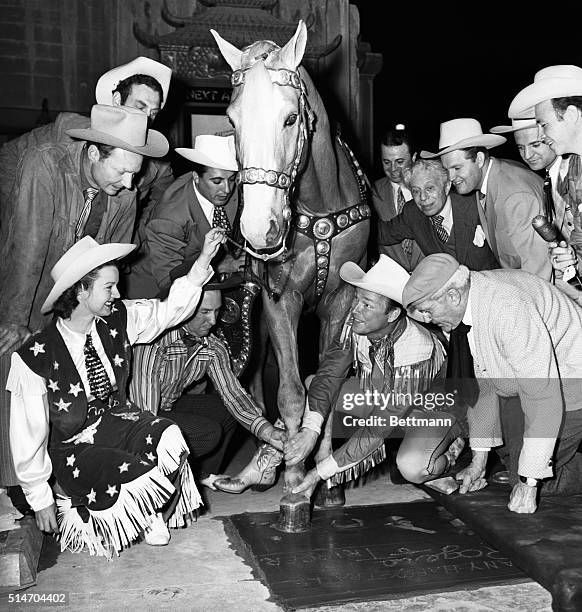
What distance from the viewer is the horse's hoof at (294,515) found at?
358cm

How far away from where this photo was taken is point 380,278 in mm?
3648

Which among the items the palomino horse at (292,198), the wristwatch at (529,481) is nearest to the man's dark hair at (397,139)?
the palomino horse at (292,198)

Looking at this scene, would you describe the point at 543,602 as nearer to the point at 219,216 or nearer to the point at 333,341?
Answer: the point at 333,341

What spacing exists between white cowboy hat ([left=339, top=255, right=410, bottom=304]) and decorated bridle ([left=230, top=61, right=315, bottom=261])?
55 centimetres

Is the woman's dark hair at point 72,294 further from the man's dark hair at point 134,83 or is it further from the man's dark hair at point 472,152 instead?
the man's dark hair at point 472,152

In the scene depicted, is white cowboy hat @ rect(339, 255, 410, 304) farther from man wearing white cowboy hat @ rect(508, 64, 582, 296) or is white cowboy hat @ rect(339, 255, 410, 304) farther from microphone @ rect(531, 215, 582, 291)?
man wearing white cowboy hat @ rect(508, 64, 582, 296)

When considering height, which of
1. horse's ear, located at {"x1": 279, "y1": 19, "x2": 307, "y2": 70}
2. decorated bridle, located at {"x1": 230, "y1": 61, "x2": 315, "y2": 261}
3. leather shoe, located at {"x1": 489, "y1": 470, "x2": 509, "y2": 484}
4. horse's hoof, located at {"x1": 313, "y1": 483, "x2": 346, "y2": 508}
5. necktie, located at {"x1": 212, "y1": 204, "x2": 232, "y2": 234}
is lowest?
horse's hoof, located at {"x1": 313, "y1": 483, "x2": 346, "y2": 508}

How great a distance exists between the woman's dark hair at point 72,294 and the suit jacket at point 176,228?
2.06 ft

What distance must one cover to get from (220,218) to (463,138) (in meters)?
1.38

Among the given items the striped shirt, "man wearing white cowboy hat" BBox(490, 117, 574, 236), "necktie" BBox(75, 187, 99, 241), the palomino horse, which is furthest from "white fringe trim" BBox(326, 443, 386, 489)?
"necktie" BBox(75, 187, 99, 241)

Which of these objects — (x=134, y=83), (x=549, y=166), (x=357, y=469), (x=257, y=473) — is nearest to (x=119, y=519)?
(x=257, y=473)

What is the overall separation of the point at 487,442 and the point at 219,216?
1697mm

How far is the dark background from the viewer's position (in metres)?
9.85

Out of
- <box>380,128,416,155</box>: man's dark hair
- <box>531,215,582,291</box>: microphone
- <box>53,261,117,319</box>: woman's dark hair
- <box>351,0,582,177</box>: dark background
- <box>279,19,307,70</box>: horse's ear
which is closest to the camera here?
<box>279,19,307,70</box>: horse's ear
